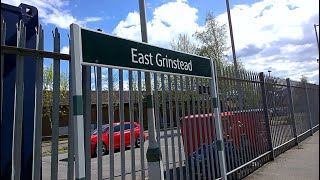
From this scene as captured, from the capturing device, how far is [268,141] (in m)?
9.15

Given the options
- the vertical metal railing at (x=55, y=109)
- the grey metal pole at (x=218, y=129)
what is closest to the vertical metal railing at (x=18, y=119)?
the vertical metal railing at (x=55, y=109)

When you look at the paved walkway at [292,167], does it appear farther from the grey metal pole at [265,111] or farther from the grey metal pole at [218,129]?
the grey metal pole at [218,129]

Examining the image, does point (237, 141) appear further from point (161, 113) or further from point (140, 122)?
point (140, 122)

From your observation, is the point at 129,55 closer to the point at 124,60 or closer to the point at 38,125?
the point at 124,60

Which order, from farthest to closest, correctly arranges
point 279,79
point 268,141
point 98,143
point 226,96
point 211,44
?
point 211,44 < point 279,79 < point 268,141 < point 226,96 < point 98,143

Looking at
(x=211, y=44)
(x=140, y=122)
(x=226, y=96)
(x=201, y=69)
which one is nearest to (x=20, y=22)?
(x=140, y=122)

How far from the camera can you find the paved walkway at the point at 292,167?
7066 millimetres

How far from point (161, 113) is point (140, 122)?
0.73m

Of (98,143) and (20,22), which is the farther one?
(98,143)

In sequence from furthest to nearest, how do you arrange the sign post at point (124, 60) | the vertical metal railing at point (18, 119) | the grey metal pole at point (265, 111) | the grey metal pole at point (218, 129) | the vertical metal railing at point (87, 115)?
the grey metal pole at point (265, 111) → the grey metal pole at point (218, 129) → the vertical metal railing at point (87, 115) → the sign post at point (124, 60) → the vertical metal railing at point (18, 119)

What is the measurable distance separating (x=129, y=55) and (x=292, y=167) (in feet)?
19.2

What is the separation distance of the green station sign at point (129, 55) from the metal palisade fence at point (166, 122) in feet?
0.62

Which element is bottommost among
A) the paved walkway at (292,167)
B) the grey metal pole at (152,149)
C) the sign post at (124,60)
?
the paved walkway at (292,167)

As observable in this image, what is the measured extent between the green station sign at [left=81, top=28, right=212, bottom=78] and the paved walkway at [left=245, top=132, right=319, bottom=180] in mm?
2966
